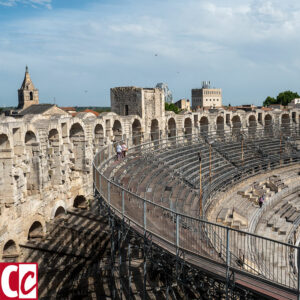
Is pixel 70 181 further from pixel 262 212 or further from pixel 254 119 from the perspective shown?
pixel 254 119

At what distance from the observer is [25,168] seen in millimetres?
14164

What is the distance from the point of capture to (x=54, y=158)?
1638cm

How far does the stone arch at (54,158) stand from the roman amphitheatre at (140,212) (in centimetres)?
5

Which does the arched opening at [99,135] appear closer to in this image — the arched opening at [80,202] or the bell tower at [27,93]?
the arched opening at [80,202]

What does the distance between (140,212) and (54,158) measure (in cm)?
744

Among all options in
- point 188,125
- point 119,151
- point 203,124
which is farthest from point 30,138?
point 203,124

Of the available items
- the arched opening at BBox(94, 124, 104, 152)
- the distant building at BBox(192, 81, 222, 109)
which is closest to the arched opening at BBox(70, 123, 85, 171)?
the arched opening at BBox(94, 124, 104, 152)

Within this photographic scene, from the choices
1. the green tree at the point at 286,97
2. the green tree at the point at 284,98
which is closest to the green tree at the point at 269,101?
the green tree at the point at 284,98

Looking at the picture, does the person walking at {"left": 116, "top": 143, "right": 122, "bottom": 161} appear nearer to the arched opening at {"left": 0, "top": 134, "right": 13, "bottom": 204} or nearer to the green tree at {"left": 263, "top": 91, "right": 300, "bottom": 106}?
the arched opening at {"left": 0, "top": 134, "right": 13, "bottom": 204}

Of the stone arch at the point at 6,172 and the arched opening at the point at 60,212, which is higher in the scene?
the stone arch at the point at 6,172

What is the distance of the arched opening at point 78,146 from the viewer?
1839 centimetres

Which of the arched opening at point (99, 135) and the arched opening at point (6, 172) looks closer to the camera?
the arched opening at point (6, 172)

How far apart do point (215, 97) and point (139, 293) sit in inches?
3576

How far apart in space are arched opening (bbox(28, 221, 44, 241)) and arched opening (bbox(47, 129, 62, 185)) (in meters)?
1.92
